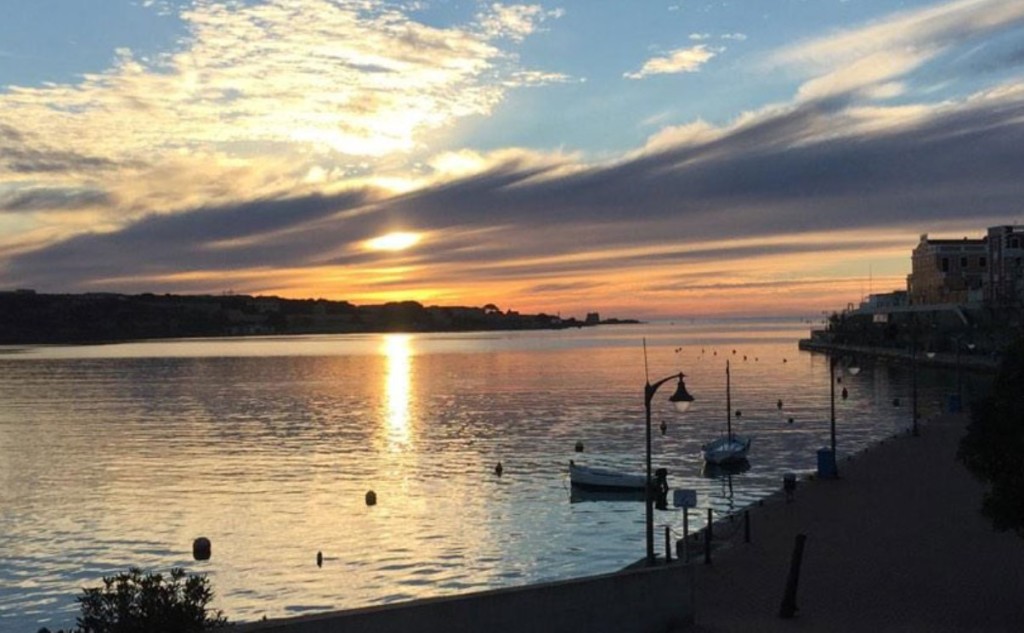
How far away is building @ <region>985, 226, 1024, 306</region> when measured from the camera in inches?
5935

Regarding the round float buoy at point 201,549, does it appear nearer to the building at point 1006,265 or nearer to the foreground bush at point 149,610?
the foreground bush at point 149,610

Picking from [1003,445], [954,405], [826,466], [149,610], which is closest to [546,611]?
[149,610]

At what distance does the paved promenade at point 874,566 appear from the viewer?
2166 centimetres

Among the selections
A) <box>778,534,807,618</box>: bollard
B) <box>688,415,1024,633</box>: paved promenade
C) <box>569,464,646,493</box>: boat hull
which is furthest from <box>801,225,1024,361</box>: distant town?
<box>778,534,807,618</box>: bollard

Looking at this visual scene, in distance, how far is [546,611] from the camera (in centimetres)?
1731

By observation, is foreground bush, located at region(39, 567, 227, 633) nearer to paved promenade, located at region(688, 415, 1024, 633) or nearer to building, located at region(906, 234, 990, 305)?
paved promenade, located at region(688, 415, 1024, 633)

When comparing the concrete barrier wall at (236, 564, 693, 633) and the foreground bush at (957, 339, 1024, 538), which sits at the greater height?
the foreground bush at (957, 339, 1024, 538)

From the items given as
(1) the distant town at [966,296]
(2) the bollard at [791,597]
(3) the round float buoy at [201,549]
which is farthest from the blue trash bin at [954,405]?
(2) the bollard at [791,597]

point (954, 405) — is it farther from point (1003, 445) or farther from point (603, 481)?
point (1003, 445)

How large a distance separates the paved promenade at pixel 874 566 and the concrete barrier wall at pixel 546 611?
129 cm

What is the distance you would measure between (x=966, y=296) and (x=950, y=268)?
1533 cm

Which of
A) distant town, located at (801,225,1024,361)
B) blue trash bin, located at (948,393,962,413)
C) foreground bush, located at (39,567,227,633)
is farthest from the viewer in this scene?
distant town, located at (801,225,1024,361)

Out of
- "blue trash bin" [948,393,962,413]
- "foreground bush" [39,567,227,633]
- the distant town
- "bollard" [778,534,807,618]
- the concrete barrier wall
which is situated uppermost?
the distant town

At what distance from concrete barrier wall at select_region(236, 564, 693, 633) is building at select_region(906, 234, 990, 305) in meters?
172
